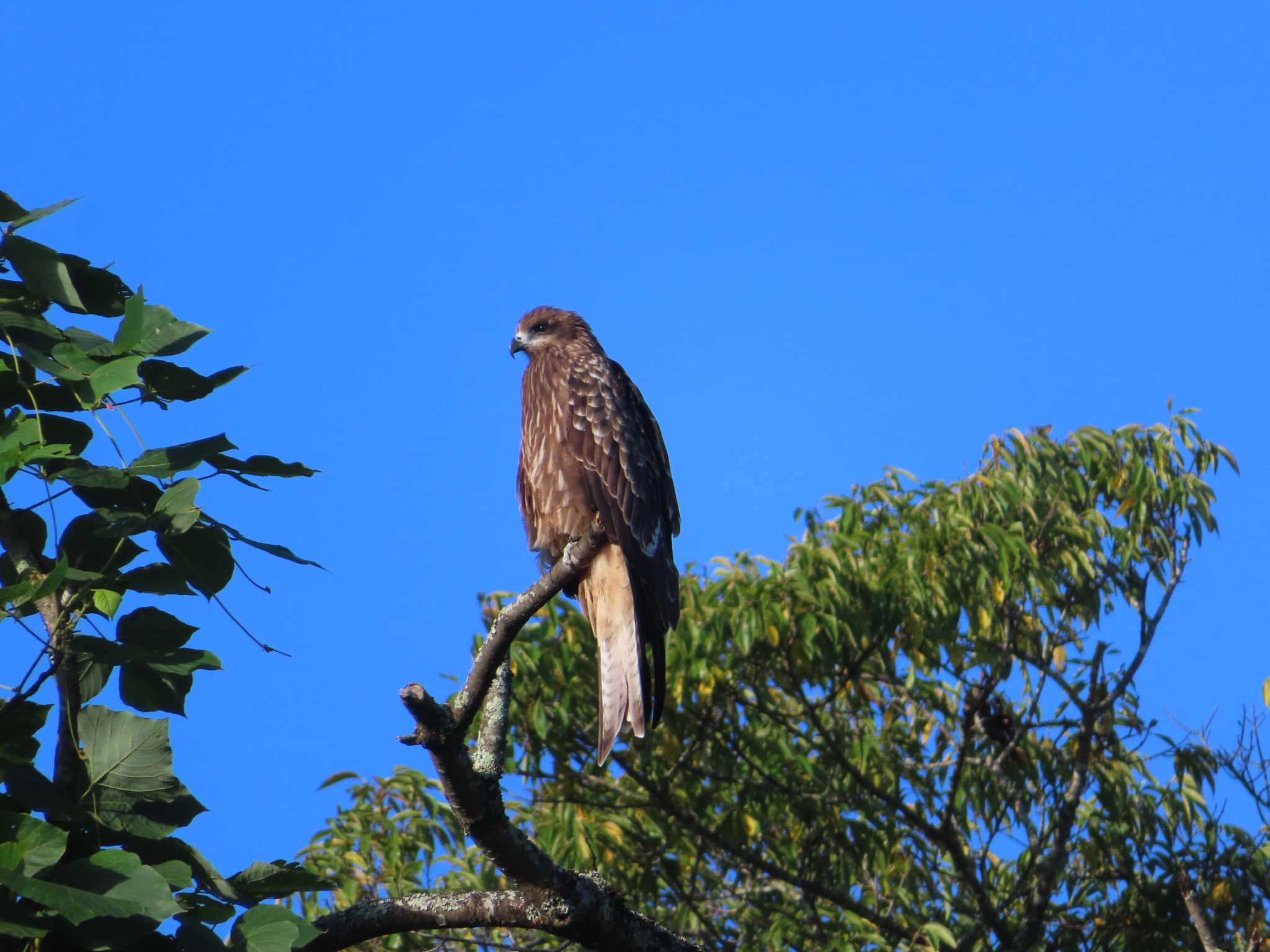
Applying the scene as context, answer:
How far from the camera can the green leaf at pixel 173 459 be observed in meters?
2.33

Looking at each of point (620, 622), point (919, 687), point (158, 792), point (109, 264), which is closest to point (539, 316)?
point (620, 622)

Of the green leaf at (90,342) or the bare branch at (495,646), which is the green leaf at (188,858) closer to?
the bare branch at (495,646)

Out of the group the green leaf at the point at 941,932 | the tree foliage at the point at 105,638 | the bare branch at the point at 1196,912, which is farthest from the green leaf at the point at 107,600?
the bare branch at the point at 1196,912

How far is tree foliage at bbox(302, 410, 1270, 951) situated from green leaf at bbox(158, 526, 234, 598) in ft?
11.2

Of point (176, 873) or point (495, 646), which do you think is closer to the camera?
point (176, 873)

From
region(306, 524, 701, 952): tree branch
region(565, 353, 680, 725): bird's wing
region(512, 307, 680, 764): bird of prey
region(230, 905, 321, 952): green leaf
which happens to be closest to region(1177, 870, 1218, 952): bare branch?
region(512, 307, 680, 764): bird of prey

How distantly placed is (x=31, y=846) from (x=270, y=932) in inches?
17.4

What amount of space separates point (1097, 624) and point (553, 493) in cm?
322

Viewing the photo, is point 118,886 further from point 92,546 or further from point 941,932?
point 941,932

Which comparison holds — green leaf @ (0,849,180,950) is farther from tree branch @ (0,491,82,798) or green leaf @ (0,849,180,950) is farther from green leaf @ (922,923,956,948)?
green leaf @ (922,923,956,948)

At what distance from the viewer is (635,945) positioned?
3445 millimetres

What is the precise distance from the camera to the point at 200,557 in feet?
7.83

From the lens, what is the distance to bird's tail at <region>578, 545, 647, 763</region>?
456cm

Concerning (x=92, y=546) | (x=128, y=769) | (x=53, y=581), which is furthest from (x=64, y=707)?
(x=53, y=581)
